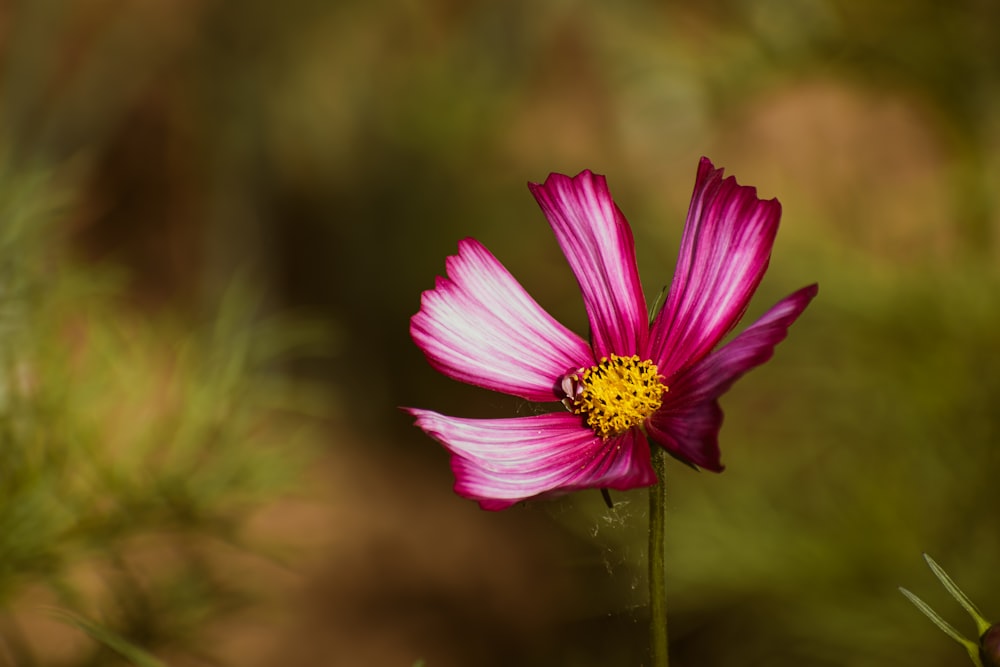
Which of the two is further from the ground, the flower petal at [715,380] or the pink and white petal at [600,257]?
the pink and white petal at [600,257]

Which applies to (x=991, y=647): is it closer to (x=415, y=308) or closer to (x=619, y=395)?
(x=619, y=395)

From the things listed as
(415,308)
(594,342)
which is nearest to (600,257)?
(594,342)

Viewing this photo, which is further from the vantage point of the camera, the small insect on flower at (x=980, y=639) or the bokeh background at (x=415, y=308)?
the bokeh background at (x=415, y=308)

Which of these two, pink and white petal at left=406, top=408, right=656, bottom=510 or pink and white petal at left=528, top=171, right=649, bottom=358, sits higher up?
pink and white petal at left=528, top=171, right=649, bottom=358

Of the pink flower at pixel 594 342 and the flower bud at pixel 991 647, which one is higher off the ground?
the pink flower at pixel 594 342

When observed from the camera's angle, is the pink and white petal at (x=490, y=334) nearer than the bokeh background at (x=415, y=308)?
Yes

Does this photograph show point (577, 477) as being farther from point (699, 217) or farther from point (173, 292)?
point (173, 292)

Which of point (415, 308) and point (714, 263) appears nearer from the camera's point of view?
point (714, 263)

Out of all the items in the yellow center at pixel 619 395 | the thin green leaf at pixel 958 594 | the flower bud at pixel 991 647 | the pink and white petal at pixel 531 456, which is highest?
the yellow center at pixel 619 395
